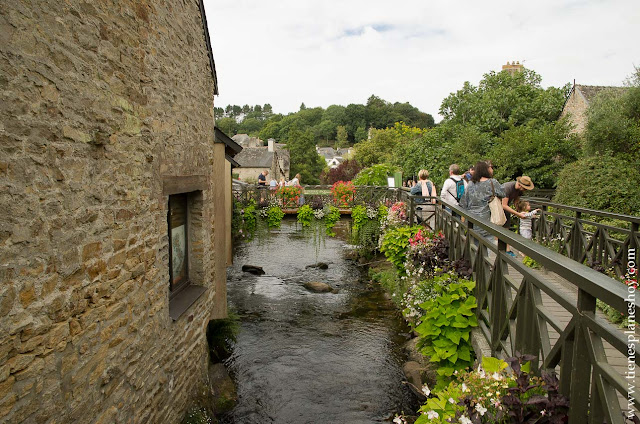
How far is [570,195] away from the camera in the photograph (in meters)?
10.3

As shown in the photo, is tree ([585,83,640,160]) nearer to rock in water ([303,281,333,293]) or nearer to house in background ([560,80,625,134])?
house in background ([560,80,625,134])

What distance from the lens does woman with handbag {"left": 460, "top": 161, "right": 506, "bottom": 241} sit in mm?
6293

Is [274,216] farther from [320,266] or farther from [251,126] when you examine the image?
[251,126]

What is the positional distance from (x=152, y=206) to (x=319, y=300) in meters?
7.75

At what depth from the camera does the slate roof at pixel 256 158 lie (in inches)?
1903

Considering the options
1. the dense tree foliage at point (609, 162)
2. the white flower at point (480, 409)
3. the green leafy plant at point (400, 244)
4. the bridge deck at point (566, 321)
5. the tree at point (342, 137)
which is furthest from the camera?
the tree at point (342, 137)

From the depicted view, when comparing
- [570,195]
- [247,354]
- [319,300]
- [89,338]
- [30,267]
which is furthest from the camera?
[319,300]

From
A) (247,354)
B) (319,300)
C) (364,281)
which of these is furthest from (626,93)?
(247,354)

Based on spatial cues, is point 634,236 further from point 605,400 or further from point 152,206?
point 152,206

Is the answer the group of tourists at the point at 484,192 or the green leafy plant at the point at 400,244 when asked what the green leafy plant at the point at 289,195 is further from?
the green leafy plant at the point at 400,244

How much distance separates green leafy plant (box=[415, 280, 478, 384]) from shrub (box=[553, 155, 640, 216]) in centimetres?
674

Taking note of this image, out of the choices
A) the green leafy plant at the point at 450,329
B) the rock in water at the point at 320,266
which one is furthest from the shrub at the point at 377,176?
the green leafy plant at the point at 450,329

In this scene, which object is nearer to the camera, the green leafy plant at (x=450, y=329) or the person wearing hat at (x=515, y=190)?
the green leafy plant at (x=450, y=329)

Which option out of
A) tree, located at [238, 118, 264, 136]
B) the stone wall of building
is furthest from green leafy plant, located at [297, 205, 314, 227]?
tree, located at [238, 118, 264, 136]
